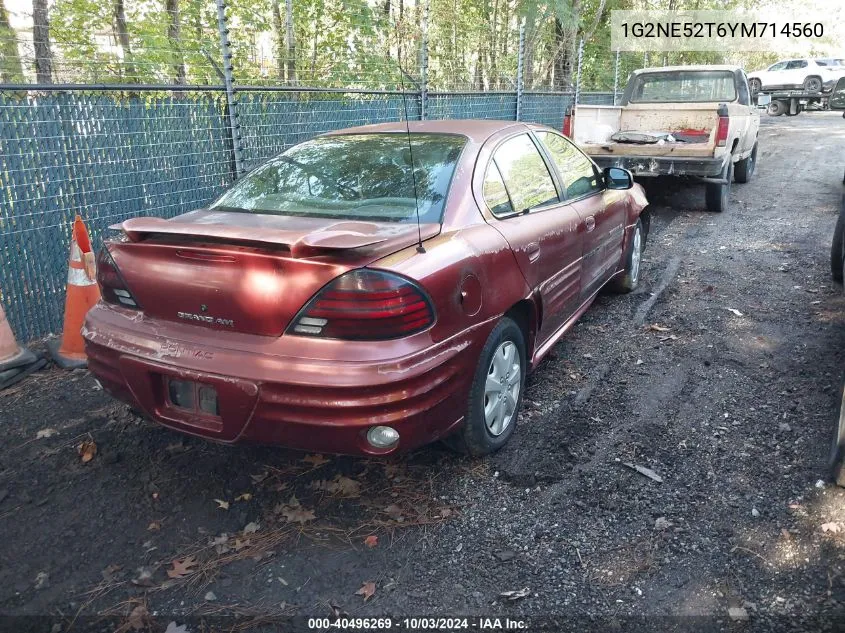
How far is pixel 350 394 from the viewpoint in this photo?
258cm

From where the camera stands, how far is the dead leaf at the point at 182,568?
266 cm

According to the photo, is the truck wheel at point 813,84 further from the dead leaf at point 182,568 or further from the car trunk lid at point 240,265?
the dead leaf at point 182,568

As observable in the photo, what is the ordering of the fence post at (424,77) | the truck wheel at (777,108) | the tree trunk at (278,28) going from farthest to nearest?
the truck wheel at (777,108)
the tree trunk at (278,28)
the fence post at (424,77)

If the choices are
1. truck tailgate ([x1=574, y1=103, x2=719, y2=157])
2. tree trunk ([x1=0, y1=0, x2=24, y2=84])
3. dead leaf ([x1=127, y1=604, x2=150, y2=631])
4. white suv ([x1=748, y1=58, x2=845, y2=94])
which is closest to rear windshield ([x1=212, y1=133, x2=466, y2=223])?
dead leaf ([x1=127, y1=604, x2=150, y2=631])

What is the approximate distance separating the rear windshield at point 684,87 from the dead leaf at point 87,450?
998 centimetres

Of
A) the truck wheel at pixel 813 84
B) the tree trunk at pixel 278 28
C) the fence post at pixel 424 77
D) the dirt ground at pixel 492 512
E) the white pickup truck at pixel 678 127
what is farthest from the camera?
the truck wheel at pixel 813 84

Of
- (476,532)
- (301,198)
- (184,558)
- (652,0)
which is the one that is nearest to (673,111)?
(301,198)

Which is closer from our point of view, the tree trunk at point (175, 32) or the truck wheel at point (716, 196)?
the tree trunk at point (175, 32)

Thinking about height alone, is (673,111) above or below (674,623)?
above

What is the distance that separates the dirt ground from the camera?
252cm

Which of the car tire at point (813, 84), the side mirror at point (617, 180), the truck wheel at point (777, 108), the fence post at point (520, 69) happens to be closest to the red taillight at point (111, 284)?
the side mirror at point (617, 180)

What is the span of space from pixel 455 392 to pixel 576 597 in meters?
0.95

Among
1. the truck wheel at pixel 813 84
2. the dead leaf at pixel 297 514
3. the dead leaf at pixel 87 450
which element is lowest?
the dead leaf at pixel 297 514

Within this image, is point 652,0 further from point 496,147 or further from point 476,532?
point 476,532
